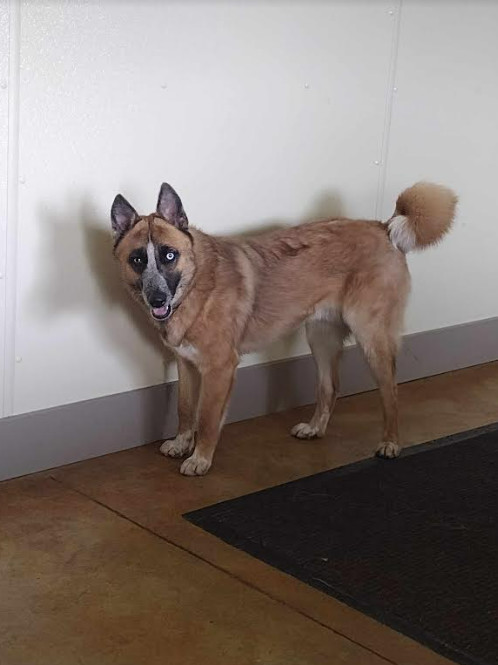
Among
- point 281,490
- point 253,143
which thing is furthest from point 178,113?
point 281,490

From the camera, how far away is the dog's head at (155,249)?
300cm

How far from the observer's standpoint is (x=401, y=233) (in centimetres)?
345

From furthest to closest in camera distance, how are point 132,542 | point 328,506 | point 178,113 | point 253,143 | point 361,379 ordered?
1. point 361,379
2. point 253,143
3. point 178,113
4. point 328,506
5. point 132,542

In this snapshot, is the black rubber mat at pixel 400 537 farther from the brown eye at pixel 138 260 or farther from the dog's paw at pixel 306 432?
the brown eye at pixel 138 260

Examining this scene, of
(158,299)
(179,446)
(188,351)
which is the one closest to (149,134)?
(158,299)

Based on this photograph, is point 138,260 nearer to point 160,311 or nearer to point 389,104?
point 160,311

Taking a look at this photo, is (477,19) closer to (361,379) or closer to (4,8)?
(361,379)

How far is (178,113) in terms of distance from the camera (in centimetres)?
327

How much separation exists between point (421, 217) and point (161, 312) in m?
0.94

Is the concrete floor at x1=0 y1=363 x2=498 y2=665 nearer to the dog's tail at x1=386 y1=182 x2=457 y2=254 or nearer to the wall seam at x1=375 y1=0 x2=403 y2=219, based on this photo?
the dog's tail at x1=386 y1=182 x2=457 y2=254

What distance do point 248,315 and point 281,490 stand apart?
556 mm

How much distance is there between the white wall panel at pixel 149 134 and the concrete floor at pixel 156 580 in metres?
0.34

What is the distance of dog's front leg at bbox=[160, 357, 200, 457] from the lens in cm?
338

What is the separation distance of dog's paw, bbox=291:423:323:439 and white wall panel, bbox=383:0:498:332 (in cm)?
85
